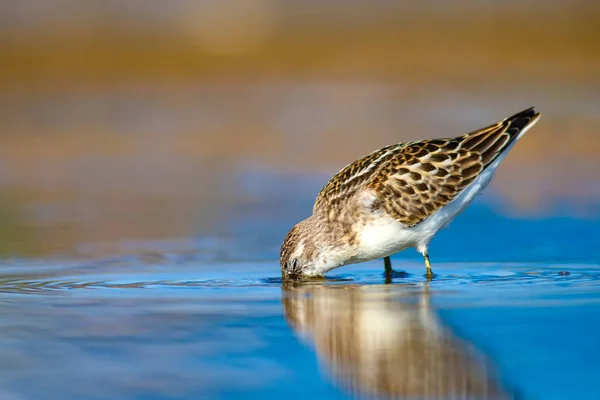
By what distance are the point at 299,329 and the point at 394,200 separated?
106 inches

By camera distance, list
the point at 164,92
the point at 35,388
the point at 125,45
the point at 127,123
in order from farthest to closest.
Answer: the point at 125,45, the point at 164,92, the point at 127,123, the point at 35,388

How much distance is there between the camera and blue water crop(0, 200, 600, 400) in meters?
5.59

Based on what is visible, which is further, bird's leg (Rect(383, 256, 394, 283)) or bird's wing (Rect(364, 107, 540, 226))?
bird's leg (Rect(383, 256, 394, 283))

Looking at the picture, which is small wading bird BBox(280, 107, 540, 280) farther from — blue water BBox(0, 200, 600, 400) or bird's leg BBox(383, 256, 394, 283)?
blue water BBox(0, 200, 600, 400)

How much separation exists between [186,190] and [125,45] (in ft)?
39.2

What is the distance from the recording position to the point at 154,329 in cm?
698

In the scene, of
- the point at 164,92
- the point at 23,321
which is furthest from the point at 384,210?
the point at 164,92

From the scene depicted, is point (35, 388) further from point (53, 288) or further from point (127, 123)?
point (127, 123)

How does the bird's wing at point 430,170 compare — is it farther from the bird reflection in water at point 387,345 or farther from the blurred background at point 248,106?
the blurred background at point 248,106

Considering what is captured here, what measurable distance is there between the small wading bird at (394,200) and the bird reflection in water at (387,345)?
92cm

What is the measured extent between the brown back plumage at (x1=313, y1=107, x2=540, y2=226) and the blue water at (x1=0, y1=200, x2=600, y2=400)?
0.59m

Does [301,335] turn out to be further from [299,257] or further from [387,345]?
[299,257]

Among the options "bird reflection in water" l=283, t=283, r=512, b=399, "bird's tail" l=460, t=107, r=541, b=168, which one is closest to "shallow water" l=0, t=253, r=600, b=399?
"bird reflection in water" l=283, t=283, r=512, b=399

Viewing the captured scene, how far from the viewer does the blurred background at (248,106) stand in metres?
13.1
